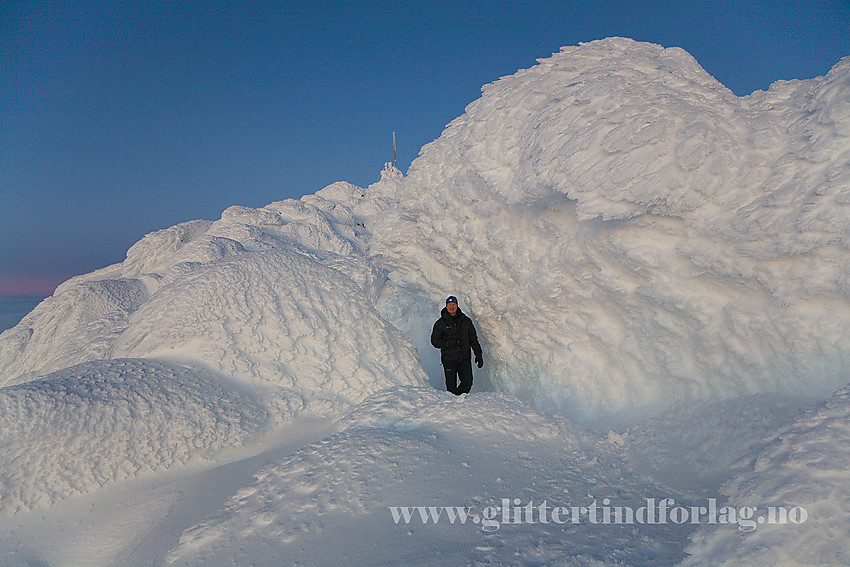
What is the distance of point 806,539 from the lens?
165cm

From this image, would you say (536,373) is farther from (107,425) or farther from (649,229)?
(107,425)

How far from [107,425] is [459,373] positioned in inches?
137

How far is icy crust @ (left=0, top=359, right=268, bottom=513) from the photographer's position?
125 inches

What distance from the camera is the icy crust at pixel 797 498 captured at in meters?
1.63

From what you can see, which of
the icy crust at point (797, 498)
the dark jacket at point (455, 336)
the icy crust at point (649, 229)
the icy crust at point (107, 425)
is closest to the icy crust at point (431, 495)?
the icy crust at point (797, 498)

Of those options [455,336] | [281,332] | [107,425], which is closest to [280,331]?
[281,332]

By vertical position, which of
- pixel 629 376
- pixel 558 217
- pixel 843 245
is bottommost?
pixel 629 376

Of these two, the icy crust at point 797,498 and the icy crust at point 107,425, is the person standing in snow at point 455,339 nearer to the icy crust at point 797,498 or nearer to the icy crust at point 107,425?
the icy crust at point 107,425

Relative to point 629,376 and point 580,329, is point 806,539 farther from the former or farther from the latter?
point 580,329

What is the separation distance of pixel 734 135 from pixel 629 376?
2062 mm

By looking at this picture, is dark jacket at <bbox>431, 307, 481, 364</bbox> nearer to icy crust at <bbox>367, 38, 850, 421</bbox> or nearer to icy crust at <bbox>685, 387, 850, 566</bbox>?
icy crust at <bbox>367, 38, 850, 421</bbox>

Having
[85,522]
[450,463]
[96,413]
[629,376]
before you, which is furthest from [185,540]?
[629,376]

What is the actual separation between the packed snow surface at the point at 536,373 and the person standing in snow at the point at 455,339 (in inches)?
10.8

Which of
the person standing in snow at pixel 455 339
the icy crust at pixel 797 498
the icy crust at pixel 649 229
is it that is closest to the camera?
A: the icy crust at pixel 797 498
